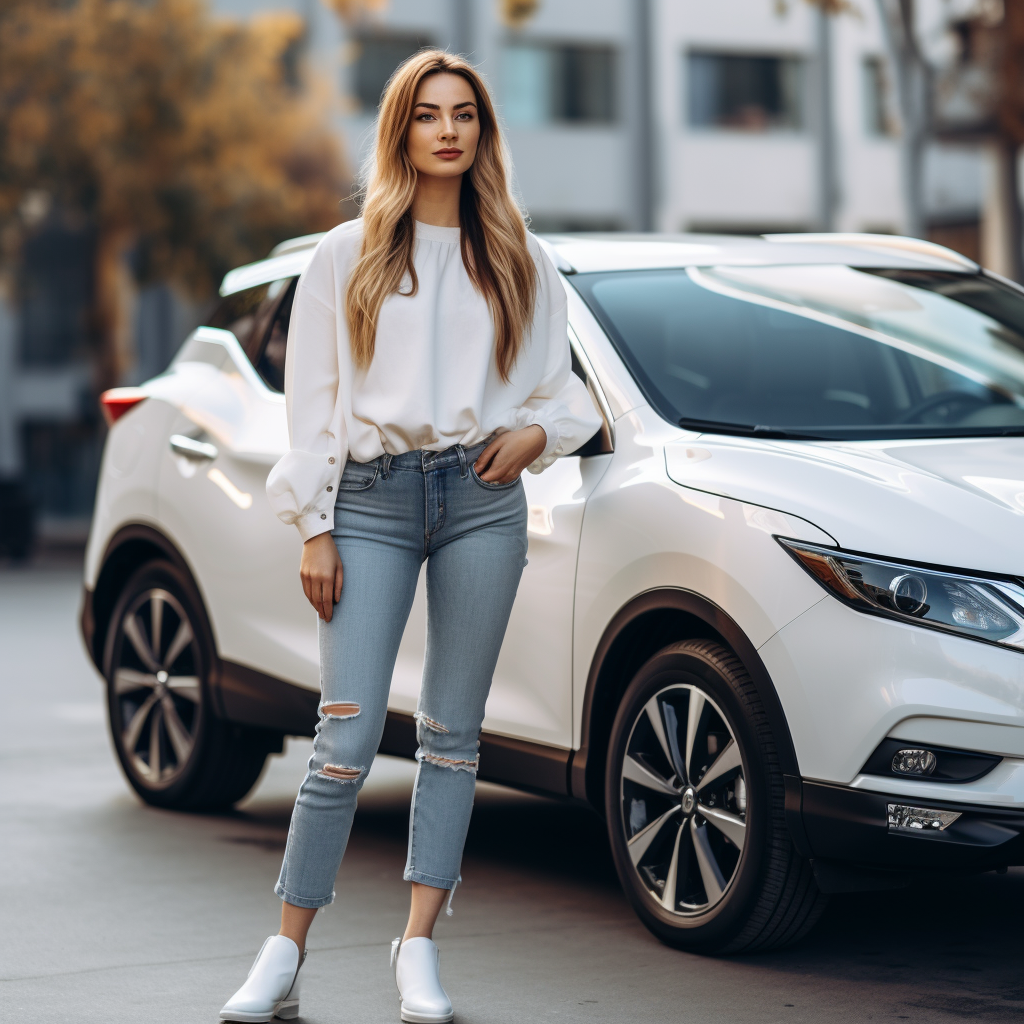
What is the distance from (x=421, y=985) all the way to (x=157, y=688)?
2.68 meters

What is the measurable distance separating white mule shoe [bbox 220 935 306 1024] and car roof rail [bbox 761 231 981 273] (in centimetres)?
293

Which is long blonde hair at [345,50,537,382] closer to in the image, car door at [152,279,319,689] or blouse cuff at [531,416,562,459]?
blouse cuff at [531,416,562,459]

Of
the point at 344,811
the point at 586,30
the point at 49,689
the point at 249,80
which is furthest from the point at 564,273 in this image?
the point at 586,30

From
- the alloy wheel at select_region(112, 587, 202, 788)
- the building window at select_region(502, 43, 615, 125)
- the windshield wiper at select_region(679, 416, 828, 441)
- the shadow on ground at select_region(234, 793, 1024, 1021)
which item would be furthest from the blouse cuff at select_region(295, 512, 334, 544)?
the building window at select_region(502, 43, 615, 125)

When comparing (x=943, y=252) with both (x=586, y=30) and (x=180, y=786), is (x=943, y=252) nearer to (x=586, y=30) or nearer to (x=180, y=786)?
(x=180, y=786)

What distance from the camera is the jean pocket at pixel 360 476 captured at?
397 centimetres

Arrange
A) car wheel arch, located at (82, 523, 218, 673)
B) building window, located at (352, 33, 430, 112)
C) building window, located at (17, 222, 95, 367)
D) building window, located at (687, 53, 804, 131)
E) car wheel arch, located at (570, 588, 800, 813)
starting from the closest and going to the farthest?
1. car wheel arch, located at (570, 588, 800, 813)
2. car wheel arch, located at (82, 523, 218, 673)
3. building window, located at (352, 33, 430, 112)
4. building window, located at (17, 222, 95, 367)
5. building window, located at (687, 53, 804, 131)

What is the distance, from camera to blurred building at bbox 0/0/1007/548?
35.3 metres

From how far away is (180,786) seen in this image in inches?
255

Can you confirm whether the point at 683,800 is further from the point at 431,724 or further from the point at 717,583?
the point at 431,724

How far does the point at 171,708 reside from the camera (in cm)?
648

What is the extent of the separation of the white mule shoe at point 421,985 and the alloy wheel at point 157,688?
91.0 inches

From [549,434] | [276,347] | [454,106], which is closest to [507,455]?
[549,434]

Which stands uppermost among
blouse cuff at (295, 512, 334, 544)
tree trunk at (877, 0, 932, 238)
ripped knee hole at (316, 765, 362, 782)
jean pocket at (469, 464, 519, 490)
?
tree trunk at (877, 0, 932, 238)
